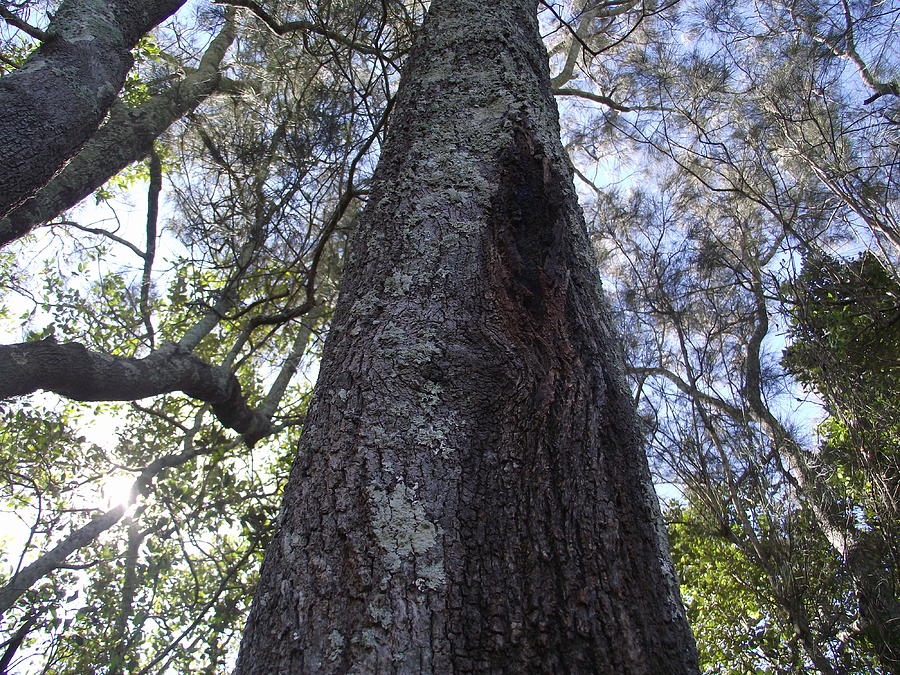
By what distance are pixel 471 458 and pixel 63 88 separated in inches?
75.0

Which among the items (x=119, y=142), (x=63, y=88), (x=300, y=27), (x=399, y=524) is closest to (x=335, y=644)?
(x=399, y=524)

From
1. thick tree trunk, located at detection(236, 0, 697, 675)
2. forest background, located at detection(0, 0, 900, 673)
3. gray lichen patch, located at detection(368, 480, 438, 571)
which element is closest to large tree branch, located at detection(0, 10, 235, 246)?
forest background, located at detection(0, 0, 900, 673)

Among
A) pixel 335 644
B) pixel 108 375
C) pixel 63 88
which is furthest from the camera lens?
pixel 108 375

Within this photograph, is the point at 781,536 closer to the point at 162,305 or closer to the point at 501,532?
the point at 501,532

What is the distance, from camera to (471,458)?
840 mm

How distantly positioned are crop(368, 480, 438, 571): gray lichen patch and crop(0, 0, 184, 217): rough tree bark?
1.61 metres

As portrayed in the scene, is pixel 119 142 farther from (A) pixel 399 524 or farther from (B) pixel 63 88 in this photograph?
(A) pixel 399 524

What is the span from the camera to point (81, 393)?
8.59 feet

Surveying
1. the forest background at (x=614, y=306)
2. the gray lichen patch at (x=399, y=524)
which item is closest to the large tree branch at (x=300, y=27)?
the forest background at (x=614, y=306)

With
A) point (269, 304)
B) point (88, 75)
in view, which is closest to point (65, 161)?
point (88, 75)

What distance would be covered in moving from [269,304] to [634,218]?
3930 millimetres

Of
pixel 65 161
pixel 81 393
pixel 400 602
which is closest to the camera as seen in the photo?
pixel 400 602

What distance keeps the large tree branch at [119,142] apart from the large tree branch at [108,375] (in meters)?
0.56

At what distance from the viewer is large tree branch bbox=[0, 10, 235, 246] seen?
3041mm
